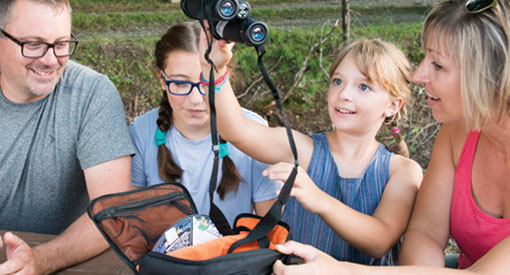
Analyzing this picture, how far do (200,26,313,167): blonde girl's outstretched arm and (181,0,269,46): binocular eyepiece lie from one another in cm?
16

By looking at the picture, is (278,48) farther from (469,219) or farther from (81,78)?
(469,219)

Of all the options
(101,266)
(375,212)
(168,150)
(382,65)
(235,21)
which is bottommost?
(101,266)

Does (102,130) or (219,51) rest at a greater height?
(219,51)

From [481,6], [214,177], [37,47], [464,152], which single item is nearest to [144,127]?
[37,47]

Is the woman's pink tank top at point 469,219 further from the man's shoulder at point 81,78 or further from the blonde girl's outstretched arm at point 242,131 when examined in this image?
the man's shoulder at point 81,78

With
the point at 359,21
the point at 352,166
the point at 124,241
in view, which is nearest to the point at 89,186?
the point at 124,241

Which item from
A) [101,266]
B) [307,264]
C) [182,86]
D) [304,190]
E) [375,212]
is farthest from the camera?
[182,86]

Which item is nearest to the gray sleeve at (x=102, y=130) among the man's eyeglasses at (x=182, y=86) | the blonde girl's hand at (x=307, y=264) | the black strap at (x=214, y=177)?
the man's eyeglasses at (x=182, y=86)

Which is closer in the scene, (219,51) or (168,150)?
(219,51)

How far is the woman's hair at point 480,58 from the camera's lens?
1500 mm

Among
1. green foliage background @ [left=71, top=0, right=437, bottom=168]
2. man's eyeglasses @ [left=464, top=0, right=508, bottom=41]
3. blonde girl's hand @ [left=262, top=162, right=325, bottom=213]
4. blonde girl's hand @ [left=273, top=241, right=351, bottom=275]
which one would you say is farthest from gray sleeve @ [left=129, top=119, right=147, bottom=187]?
green foliage background @ [left=71, top=0, right=437, bottom=168]

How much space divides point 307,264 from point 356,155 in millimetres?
824

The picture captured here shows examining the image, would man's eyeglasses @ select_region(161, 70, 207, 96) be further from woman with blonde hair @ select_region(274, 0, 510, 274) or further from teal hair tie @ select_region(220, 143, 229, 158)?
woman with blonde hair @ select_region(274, 0, 510, 274)

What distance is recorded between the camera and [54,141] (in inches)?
86.6
